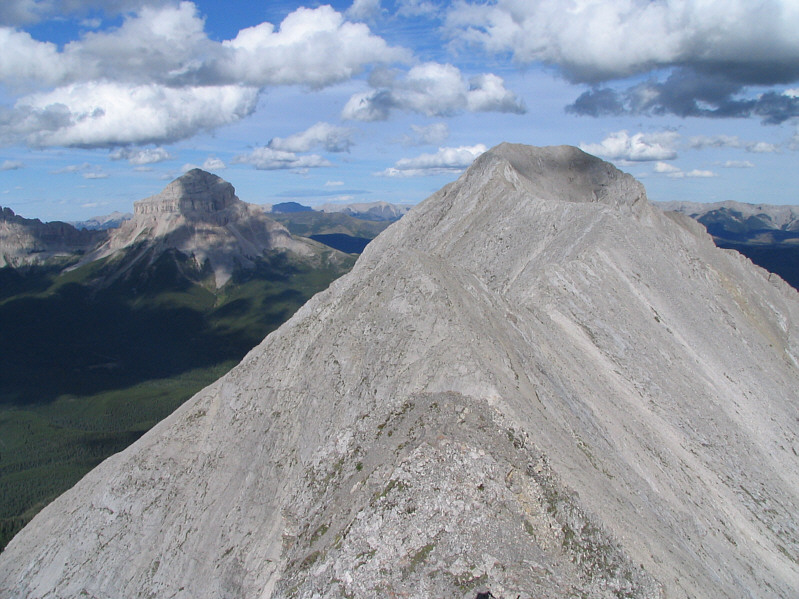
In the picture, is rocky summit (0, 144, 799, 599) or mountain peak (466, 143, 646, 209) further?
mountain peak (466, 143, 646, 209)

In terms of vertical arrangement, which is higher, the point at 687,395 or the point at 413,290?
the point at 413,290

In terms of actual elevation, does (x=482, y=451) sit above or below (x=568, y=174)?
below

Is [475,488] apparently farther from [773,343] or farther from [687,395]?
[773,343]

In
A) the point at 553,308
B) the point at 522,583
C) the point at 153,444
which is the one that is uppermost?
the point at 553,308

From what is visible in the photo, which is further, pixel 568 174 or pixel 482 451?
pixel 568 174

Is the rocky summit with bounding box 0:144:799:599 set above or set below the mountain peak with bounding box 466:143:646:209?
below

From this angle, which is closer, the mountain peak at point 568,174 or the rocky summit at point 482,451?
the rocky summit at point 482,451

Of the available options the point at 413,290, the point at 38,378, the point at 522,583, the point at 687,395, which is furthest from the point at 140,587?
the point at 38,378

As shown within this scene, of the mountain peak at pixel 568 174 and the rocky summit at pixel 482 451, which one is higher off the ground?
the mountain peak at pixel 568 174
